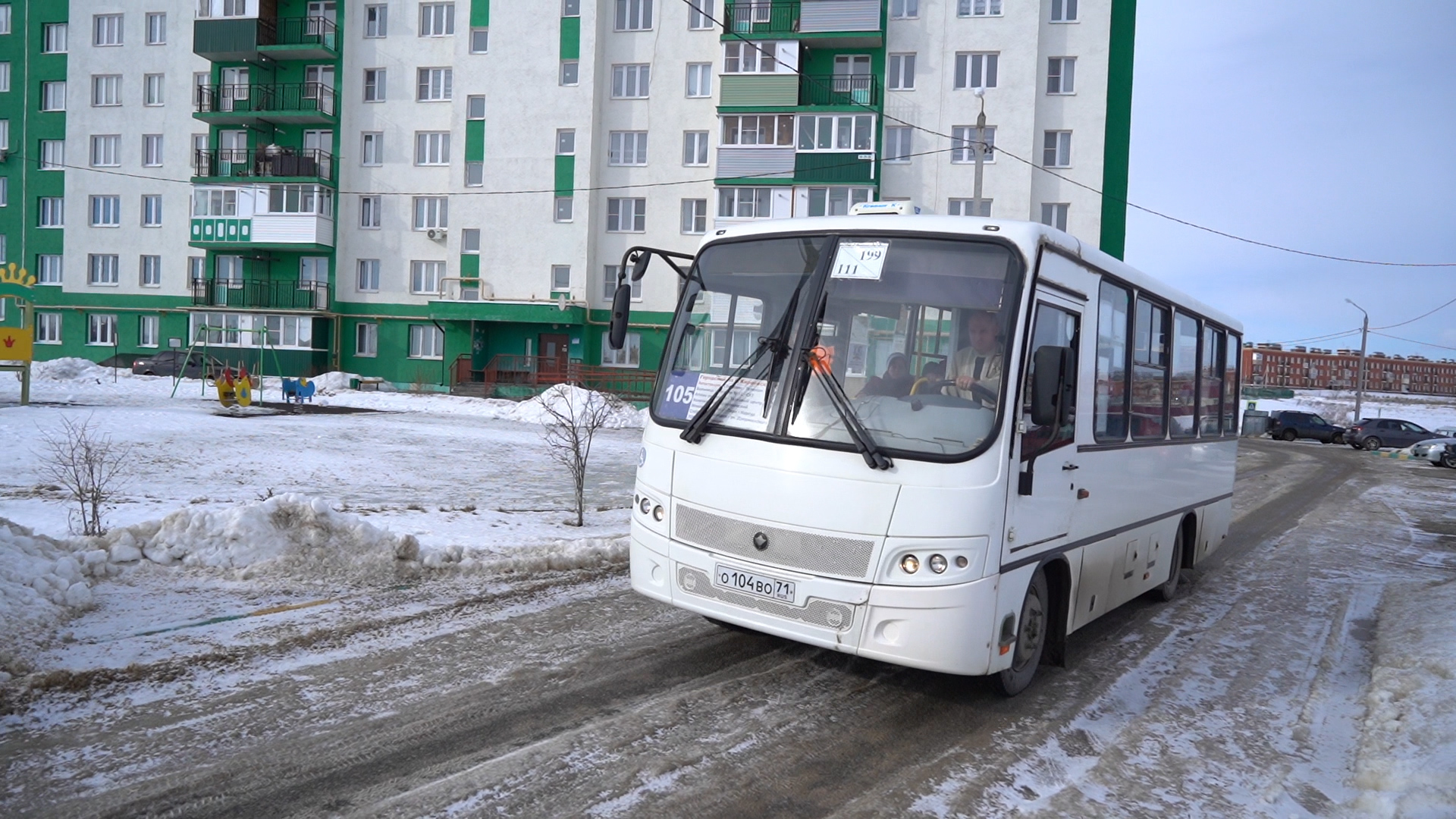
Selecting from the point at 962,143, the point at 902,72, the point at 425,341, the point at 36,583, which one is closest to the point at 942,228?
the point at 36,583

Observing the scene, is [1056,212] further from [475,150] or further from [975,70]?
[475,150]

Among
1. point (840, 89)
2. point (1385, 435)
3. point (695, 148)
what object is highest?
point (840, 89)

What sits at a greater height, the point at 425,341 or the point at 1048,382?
the point at 425,341

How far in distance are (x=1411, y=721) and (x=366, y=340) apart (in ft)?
147

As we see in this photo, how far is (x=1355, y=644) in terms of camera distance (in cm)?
754

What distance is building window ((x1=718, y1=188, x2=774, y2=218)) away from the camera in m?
39.6

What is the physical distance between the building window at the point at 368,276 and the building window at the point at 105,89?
15370 mm

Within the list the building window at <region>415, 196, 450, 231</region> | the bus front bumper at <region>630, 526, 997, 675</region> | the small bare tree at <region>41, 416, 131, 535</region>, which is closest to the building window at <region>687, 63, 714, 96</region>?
the building window at <region>415, 196, 450, 231</region>

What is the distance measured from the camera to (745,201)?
3972cm

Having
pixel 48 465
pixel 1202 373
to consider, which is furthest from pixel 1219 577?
pixel 48 465

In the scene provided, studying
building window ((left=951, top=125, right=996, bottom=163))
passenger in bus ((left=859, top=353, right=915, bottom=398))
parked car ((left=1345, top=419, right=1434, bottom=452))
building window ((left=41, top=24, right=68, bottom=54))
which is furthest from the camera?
building window ((left=41, top=24, right=68, bottom=54))

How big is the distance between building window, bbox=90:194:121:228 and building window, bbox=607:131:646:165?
24979 millimetres

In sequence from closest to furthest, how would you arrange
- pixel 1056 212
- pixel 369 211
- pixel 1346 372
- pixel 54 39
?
pixel 1056 212 → pixel 369 211 → pixel 54 39 → pixel 1346 372

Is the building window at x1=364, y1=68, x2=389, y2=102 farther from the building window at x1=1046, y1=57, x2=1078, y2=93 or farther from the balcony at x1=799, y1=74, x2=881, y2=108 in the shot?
the building window at x1=1046, y1=57, x2=1078, y2=93
